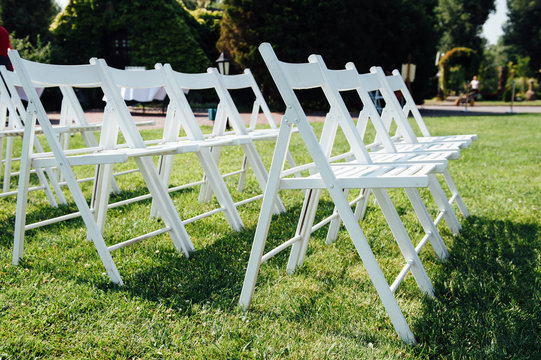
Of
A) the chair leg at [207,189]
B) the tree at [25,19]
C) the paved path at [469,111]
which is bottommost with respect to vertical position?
the paved path at [469,111]

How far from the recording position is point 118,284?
2.40 meters

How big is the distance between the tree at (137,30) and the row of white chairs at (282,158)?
15195 mm

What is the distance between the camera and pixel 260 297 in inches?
89.2

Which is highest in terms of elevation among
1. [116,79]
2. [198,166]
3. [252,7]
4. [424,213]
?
[252,7]

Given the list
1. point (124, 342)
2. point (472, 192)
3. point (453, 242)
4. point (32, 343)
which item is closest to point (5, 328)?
point (32, 343)

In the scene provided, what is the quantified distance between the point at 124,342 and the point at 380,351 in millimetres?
991

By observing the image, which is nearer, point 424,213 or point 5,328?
point 5,328

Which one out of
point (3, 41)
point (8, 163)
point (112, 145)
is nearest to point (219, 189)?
point (112, 145)

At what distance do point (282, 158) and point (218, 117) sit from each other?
6.03ft

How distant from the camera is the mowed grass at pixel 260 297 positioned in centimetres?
184

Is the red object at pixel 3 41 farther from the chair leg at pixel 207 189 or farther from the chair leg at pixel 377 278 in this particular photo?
the chair leg at pixel 377 278

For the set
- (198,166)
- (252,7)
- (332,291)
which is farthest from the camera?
(252,7)

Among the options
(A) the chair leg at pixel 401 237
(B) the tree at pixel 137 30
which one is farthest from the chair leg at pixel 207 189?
(B) the tree at pixel 137 30

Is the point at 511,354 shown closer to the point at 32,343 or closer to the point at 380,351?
the point at 380,351
